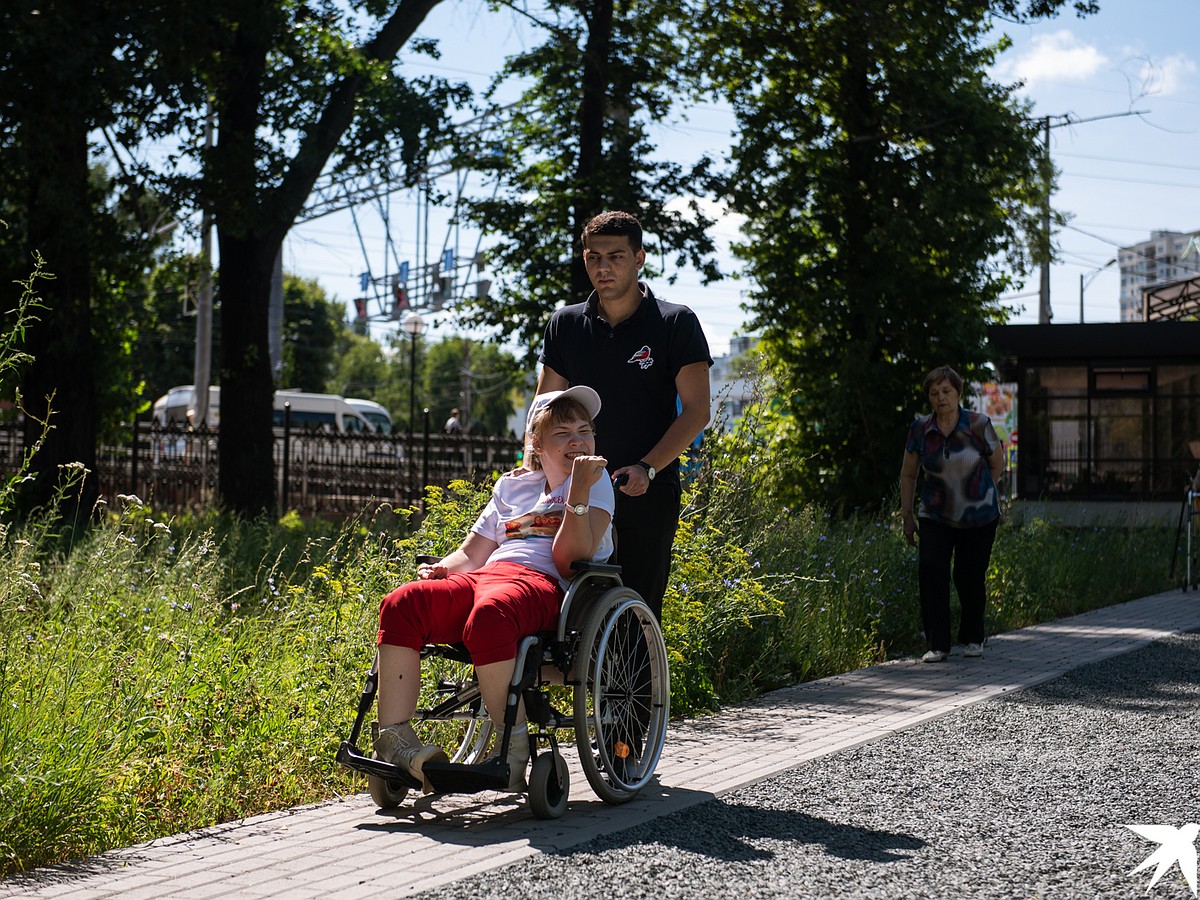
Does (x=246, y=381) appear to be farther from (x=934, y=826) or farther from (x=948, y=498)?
(x=934, y=826)

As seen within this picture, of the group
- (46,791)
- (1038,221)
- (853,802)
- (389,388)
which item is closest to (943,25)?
(1038,221)

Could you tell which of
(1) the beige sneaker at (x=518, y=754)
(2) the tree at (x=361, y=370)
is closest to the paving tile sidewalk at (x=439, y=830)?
(1) the beige sneaker at (x=518, y=754)

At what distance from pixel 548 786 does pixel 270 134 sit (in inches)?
520

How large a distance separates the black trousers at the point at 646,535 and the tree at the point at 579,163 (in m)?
12.8

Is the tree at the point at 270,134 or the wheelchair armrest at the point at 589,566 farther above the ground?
the tree at the point at 270,134

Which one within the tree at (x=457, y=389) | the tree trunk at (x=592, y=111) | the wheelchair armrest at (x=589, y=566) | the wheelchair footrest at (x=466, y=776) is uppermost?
the tree at (x=457, y=389)

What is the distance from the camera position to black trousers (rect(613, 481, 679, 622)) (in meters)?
5.74

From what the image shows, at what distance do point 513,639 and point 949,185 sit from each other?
15782 mm

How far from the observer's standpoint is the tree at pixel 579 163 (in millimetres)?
18922

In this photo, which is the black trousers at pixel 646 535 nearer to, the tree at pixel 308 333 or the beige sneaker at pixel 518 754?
the beige sneaker at pixel 518 754

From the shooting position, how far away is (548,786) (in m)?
4.88

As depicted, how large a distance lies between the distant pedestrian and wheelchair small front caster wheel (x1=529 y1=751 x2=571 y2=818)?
5054 millimetres

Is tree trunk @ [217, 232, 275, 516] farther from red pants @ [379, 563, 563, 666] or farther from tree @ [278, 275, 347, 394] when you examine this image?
tree @ [278, 275, 347, 394]

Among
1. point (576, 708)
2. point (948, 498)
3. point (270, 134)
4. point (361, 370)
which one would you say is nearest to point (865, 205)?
point (270, 134)
